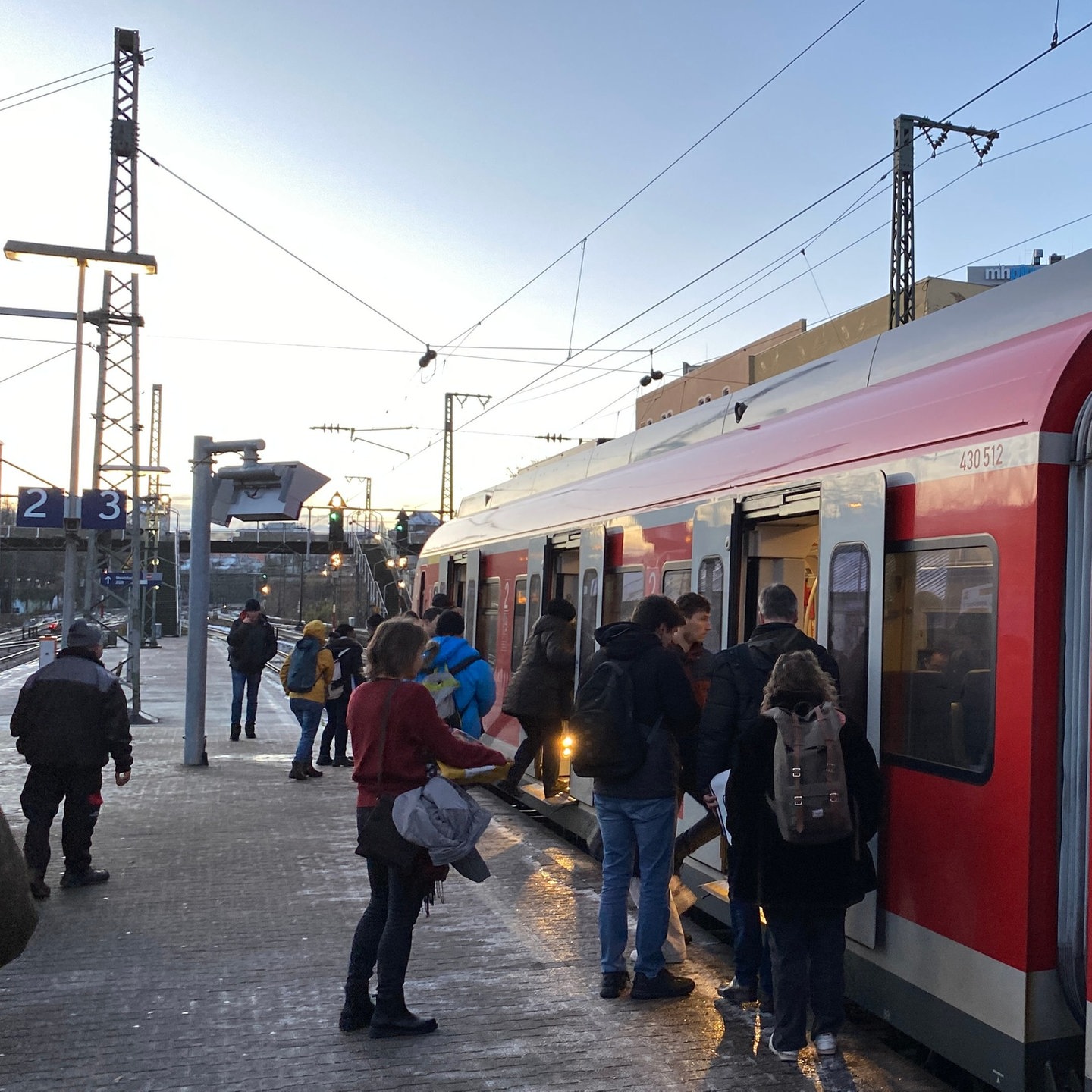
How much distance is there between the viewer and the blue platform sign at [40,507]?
13547 mm

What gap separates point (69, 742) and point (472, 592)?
6.23 metres

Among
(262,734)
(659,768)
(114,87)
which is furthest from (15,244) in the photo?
(659,768)

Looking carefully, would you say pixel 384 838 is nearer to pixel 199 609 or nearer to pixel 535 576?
pixel 535 576

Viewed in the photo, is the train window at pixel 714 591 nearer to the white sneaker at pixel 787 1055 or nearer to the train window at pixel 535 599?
the white sneaker at pixel 787 1055

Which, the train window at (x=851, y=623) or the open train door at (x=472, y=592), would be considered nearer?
the train window at (x=851, y=623)

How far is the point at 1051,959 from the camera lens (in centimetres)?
395

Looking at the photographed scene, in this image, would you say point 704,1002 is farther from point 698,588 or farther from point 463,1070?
point 698,588

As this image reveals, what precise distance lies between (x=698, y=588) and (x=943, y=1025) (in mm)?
2927

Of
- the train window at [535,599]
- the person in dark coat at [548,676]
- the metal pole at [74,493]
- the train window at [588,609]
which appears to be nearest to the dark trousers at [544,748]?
the person in dark coat at [548,676]

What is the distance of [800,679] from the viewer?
4.56 meters

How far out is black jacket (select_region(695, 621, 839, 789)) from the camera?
16.8 feet

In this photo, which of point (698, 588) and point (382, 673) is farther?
point (698, 588)

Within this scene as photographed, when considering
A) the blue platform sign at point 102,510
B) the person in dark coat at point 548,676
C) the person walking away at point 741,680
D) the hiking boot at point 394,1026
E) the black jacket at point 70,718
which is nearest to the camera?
the hiking boot at point 394,1026

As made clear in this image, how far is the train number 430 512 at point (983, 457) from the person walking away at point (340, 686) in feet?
29.7
